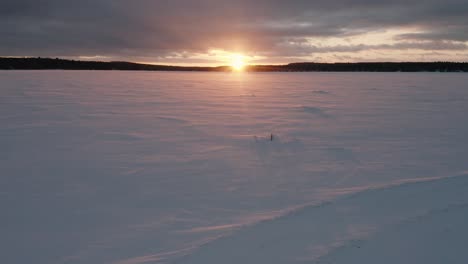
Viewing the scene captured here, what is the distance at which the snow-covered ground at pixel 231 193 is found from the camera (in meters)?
2.77

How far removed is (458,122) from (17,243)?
28.6ft

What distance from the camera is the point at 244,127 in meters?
7.41

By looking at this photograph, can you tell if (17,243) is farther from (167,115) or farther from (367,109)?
(367,109)

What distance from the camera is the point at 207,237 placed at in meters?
2.94

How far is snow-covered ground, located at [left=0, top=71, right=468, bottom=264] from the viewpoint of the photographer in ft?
9.10

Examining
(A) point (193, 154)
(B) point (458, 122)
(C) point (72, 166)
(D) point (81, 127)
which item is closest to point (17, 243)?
(C) point (72, 166)

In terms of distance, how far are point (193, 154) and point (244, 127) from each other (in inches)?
89.1

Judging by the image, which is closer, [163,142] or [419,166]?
[419,166]

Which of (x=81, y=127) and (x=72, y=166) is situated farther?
(x=81, y=127)

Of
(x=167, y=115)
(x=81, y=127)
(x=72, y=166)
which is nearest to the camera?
(x=72, y=166)

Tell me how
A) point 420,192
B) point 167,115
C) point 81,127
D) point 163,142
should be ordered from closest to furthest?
point 420,192 < point 163,142 < point 81,127 < point 167,115

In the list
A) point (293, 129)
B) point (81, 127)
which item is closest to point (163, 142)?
point (81, 127)

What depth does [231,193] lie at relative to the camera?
153 inches

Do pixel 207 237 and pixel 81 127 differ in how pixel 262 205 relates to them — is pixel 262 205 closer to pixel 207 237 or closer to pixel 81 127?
pixel 207 237
